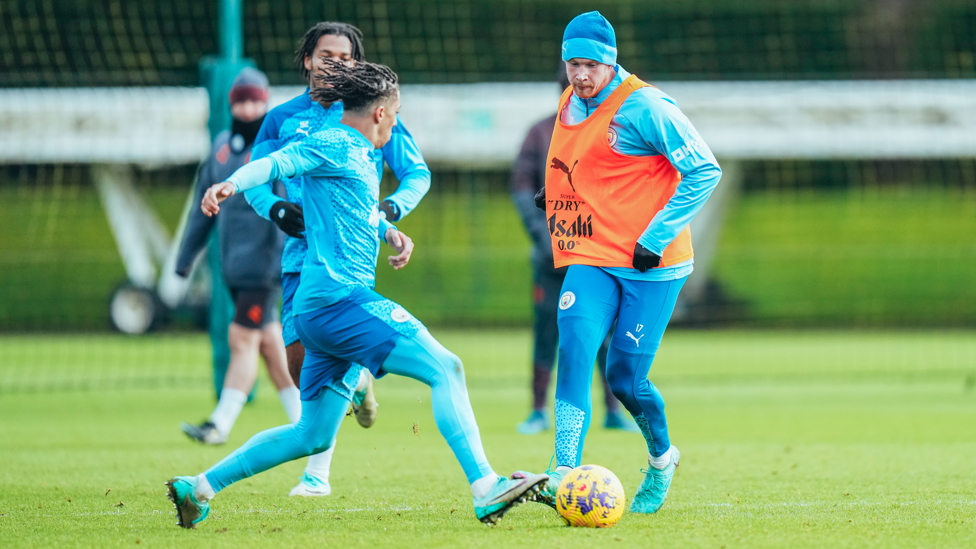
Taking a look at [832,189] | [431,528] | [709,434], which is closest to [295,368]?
[431,528]

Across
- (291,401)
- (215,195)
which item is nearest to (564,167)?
(215,195)

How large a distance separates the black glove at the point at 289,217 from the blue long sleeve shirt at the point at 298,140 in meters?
0.13

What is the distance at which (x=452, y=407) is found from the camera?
436cm

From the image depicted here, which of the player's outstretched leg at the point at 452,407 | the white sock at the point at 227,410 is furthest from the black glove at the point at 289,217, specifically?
the white sock at the point at 227,410

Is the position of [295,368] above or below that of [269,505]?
above

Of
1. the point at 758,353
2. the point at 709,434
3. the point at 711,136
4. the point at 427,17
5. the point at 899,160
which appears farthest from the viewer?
the point at 427,17

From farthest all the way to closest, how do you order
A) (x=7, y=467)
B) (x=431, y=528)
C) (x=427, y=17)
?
(x=427, y=17)
(x=7, y=467)
(x=431, y=528)

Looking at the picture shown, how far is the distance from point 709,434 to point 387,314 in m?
4.15

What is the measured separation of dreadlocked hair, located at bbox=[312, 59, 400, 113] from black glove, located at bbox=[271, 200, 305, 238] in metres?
0.54

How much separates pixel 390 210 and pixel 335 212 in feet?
1.86

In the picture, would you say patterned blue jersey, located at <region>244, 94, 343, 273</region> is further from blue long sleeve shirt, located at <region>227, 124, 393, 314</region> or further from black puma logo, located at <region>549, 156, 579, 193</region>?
black puma logo, located at <region>549, 156, 579, 193</region>

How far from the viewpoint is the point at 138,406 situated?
394 inches

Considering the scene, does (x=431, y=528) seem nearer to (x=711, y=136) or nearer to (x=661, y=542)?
(x=661, y=542)

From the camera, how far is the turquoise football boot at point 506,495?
4.24 metres
